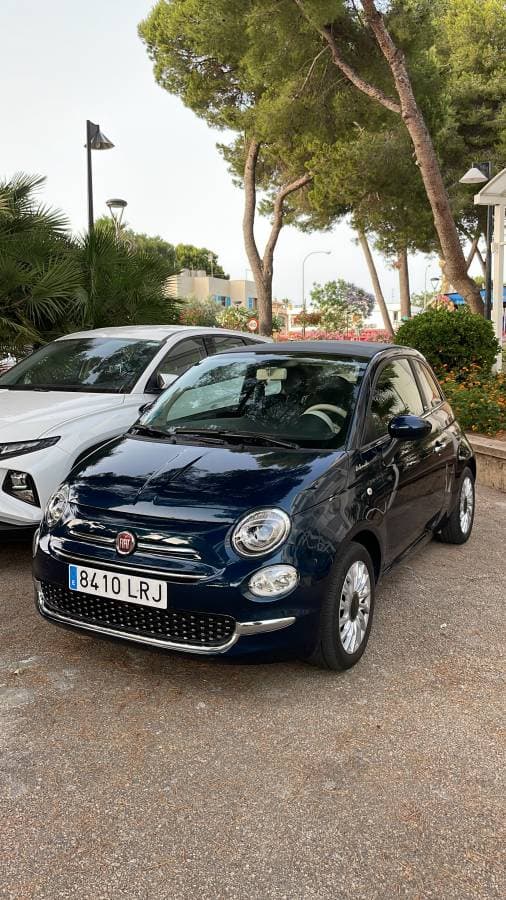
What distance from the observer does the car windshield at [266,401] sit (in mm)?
3955

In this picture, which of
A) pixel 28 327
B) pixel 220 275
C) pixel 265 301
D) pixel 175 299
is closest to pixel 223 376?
pixel 28 327

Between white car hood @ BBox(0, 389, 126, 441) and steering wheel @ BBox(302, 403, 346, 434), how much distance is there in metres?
1.88

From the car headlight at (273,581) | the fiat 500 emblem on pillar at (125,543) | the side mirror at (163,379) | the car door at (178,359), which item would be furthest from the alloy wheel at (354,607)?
the car door at (178,359)

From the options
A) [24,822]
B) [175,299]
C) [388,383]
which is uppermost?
[175,299]

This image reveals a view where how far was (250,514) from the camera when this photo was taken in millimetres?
3213

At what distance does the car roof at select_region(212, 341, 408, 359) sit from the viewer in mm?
4484

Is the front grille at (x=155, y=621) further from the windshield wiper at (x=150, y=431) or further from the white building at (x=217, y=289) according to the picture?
the white building at (x=217, y=289)

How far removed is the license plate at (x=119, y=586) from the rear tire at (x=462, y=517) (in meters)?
2.84

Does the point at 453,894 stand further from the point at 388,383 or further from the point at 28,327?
the point at 28,327

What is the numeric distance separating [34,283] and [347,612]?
23.4 feet

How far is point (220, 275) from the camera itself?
4158 inches

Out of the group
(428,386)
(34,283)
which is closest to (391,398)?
(428,386)

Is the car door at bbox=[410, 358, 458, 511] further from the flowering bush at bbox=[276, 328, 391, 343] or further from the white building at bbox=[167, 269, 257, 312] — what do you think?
the white building at bbox=[167, 269, 257, 312]

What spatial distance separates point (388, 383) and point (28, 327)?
20.1 ft
